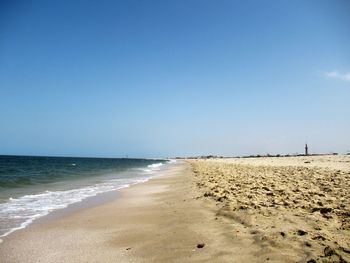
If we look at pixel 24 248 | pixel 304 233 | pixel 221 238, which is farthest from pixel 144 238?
pixel 304 233

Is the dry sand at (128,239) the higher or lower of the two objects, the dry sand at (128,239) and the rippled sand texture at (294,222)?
the lower

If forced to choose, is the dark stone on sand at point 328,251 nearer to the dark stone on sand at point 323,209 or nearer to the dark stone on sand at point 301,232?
the dark stone on sand at point 301,232

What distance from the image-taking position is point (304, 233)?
5793 mm

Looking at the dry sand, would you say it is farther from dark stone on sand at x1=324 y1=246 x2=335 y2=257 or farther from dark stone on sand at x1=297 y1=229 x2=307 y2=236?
dark stone on sand at x1=297 y1=229 x2=307 y2=236

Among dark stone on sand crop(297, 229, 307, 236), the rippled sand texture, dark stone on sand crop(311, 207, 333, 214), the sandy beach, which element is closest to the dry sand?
the sandy beach

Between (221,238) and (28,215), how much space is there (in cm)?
704

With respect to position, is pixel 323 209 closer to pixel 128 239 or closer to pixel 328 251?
pixel 328 251

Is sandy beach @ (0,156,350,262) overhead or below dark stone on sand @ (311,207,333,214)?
below

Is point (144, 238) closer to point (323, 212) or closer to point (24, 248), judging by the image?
point (24, 248)

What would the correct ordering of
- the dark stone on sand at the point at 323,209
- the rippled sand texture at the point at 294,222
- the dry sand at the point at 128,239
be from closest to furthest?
the rippled sand texture at the point at 294,222 → the dry sand at the point at 128,239 → the dark stone on sand at the point at 323,209

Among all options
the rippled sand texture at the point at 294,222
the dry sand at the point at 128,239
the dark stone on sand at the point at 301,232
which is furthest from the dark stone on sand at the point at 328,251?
the dry sand at the point at 128,239

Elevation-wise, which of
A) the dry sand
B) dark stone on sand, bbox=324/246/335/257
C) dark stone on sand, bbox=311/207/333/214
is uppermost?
dark stone on sand, bbox=311/207/333/214

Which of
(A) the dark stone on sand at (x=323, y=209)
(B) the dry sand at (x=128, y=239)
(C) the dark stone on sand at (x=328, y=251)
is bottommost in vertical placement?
(B) the dry sand at (x=128, y=239)

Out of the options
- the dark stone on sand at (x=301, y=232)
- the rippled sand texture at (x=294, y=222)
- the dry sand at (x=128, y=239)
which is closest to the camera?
the rippled sand texture at (x=294, y=222)
